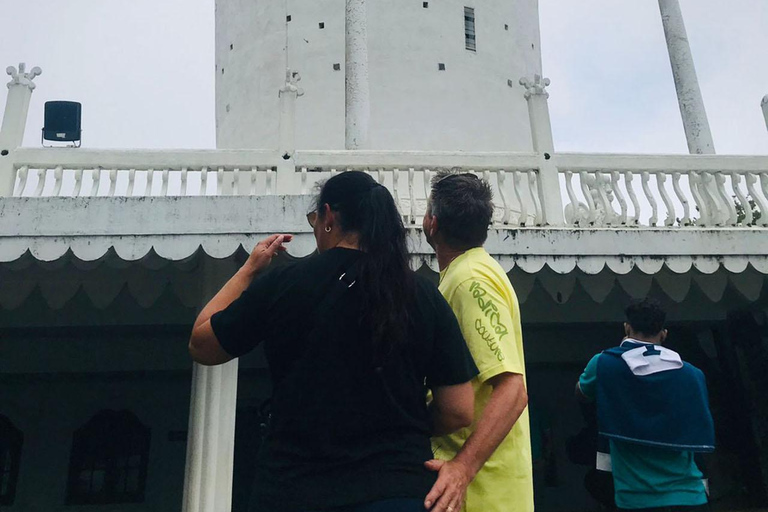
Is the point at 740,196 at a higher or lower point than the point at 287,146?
lower

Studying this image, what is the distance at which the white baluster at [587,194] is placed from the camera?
5.30m

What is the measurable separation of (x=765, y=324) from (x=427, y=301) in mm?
7414

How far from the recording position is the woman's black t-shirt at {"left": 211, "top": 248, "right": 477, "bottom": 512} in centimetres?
149

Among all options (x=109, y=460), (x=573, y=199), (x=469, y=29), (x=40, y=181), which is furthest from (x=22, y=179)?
(x=469, y=29)

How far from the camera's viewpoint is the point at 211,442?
4.78m

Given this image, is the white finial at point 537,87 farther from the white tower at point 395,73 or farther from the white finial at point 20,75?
the white tower at point 395,73

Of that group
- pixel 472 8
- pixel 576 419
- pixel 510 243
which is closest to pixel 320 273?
pixel 510 243

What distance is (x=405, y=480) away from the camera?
4.95ft

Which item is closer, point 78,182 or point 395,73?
point 78,182

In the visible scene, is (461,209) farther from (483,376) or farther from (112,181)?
(112,181)

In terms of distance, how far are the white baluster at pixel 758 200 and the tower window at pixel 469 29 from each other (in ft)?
26.5

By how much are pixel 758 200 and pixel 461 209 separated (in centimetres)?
464

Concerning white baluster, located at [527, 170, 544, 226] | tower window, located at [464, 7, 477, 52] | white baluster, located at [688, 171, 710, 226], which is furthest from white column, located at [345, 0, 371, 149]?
tower window, located at [464, 7, 477, 52]

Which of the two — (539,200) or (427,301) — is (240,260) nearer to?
(539,200)
